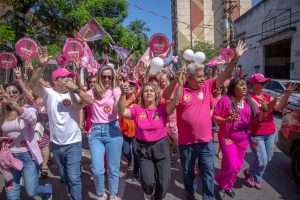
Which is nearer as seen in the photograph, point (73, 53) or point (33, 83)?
point (33, 83)

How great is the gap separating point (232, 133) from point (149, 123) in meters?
1.36

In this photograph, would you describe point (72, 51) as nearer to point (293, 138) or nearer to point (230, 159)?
point (230, 159)

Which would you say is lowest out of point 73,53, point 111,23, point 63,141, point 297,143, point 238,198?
point 238,198

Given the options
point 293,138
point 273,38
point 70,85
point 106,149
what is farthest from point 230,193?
point 273,38

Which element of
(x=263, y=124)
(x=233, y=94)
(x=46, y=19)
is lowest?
(x=263, y=124)

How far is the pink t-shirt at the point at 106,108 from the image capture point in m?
4.53

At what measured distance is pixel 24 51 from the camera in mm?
5145

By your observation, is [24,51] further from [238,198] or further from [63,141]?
[238,198]

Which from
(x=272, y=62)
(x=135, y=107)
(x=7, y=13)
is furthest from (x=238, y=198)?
(x=272, y=62)

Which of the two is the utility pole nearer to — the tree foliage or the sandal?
the tree foliage

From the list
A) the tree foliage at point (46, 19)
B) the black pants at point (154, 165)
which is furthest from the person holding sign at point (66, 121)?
the tree foliage at point (46, 19)

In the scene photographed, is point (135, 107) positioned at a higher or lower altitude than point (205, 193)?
higher

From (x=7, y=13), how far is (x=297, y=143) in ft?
38.6

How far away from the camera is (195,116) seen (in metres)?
4.12
